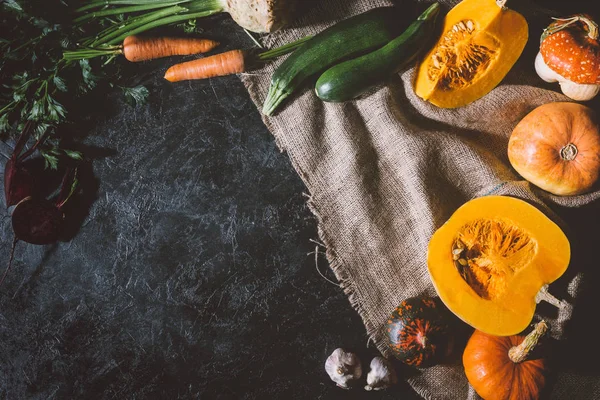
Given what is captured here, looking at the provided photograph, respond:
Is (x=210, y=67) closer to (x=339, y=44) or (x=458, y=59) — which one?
(x=339, y=44)

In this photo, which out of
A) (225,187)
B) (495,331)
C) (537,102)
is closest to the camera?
(495,331)

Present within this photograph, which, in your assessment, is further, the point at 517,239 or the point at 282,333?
the point at 282,333

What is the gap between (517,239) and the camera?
1938 millimetres

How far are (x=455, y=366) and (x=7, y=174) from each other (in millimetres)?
2177

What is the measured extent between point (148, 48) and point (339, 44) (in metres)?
0.87

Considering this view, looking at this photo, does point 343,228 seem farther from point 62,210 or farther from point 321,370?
point 62,210

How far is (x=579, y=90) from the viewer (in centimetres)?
203

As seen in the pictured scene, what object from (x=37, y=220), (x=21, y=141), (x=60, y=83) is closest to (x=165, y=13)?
(x=60, y=83)

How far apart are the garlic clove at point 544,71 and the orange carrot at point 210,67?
1269 mm

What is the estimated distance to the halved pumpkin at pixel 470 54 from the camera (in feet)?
6.32

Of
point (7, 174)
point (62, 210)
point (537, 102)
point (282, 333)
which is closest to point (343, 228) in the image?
point (282, 333)

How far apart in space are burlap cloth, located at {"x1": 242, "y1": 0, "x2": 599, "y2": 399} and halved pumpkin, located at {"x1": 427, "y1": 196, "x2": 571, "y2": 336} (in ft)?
0.68

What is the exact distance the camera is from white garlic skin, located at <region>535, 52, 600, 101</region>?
6.59 ft

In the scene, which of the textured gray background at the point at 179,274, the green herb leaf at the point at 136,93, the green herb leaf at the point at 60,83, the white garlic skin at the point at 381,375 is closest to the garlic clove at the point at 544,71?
the textured gray background at the point at 179,274
